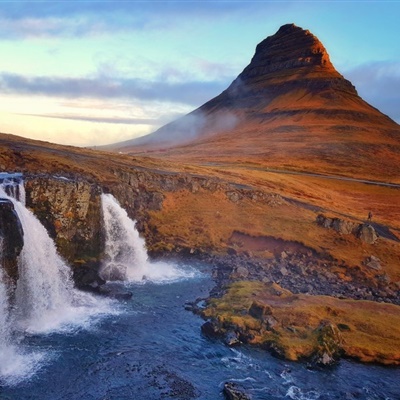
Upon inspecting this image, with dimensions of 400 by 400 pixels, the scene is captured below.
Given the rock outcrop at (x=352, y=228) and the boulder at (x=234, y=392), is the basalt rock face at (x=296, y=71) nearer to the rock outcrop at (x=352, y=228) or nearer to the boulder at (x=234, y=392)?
the rock outcrop at (x=352, y=228)

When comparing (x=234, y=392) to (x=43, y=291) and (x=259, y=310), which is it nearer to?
(x=259, y=310)

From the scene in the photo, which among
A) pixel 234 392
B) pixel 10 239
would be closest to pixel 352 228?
pixel 234 392

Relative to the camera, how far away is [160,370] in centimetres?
2586

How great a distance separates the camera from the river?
23641mm

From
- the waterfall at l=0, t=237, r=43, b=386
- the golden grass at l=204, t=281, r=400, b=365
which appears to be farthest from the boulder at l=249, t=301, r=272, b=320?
the waterfall at l=0, t=237, r=43, b=386

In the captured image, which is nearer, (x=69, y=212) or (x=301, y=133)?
(x=69, y=212)

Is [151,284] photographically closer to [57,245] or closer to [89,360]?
[57,245]

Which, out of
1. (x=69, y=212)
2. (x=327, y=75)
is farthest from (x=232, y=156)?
(x=69, y=212)

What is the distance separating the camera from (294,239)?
50.6 m

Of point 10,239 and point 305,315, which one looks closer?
point 10,239

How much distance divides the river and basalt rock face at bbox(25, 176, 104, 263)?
31.8 feet

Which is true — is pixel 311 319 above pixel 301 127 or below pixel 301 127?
below

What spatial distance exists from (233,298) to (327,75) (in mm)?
165364

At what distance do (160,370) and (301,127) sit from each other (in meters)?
145
